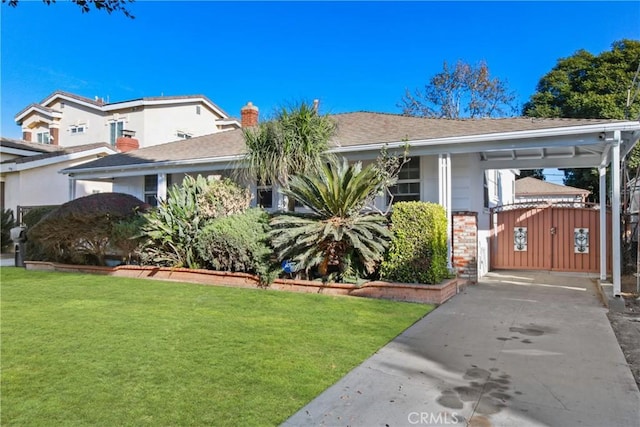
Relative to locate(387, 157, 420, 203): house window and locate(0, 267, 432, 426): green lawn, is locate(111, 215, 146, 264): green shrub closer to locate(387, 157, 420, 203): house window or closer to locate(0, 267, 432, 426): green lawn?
locate(0, 267, 432, 426): green lawn

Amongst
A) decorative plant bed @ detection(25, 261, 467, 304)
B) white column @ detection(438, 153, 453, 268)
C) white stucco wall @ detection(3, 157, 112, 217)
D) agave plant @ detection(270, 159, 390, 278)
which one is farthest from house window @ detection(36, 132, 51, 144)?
white column @ detection(438, 153, 453, 268)

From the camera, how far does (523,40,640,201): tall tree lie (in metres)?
22.1

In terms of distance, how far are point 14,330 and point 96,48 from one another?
585 inches

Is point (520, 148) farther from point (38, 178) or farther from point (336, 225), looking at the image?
point (38, 178)

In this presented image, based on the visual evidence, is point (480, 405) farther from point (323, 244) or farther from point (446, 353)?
point (323, 244)

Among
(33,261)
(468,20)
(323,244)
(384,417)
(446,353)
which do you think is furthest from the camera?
(468,20)

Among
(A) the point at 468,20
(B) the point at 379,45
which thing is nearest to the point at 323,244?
(A) the point at 468,20

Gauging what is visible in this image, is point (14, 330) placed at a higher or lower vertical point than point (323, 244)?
lower

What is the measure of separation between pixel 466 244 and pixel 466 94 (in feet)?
79.5

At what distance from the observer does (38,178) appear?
1991cm

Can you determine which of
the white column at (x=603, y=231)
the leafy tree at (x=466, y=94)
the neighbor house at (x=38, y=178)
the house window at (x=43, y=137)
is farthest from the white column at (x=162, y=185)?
the leafy tree at (x=466, y=94)

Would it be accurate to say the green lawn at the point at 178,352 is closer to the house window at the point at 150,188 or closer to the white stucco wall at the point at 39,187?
the house window at the point at 150,188

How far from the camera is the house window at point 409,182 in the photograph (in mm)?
11545

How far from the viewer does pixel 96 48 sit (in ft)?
55.6
